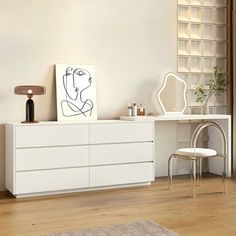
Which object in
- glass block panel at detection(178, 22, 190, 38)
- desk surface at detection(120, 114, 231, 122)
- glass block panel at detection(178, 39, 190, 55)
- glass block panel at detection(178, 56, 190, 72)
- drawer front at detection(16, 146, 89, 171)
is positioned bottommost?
drawer front at detection(16, 146, 89, 171)

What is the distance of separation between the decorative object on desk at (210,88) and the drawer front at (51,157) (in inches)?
70.3

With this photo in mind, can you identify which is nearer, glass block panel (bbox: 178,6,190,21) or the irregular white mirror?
the irregular white mirror

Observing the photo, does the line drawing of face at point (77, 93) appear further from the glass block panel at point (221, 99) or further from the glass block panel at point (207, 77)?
the glass block panel at point (221, 99)

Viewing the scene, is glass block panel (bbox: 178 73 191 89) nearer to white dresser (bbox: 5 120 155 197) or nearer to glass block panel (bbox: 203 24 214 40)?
glass block panel (bbox: 203 24 214 40)

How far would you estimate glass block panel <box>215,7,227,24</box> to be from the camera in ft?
17.6

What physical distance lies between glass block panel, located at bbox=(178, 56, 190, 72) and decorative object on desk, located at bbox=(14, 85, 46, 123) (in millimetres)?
1859

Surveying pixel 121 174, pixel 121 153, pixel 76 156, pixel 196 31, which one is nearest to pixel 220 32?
pixel 196 31

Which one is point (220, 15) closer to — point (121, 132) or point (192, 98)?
point (192, 98)

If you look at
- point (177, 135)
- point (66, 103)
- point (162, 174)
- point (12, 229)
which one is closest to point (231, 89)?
point (177, 135)

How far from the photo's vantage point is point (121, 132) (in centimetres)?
433

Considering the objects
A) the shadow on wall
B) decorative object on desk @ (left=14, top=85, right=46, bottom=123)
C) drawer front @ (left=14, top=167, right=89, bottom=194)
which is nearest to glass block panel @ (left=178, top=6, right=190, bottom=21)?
decorative object on desk @ (left=14, top=85, right=46, bottom=123)

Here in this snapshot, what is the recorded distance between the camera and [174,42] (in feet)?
16.8

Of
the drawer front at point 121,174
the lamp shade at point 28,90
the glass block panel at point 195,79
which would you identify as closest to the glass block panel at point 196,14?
the glass block panel at point 195,79

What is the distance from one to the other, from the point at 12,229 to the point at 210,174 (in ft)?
9.77
